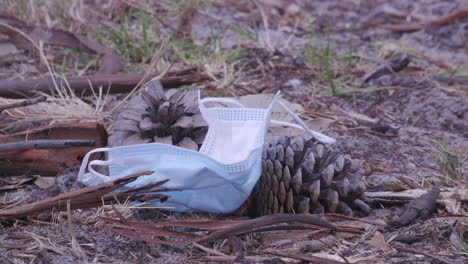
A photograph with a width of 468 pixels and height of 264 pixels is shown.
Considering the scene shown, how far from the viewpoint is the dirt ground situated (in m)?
1.36

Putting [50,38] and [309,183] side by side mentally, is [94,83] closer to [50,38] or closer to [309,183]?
[50,38]

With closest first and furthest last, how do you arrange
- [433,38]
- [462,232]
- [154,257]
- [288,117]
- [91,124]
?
1. [154,257]
2. [462,232]
3. [91,124]
4. [288,117]
5. [433,38]

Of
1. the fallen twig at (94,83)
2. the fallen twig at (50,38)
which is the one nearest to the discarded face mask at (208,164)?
the fallen twig at (94,83)

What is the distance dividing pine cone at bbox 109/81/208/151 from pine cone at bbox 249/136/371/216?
0.83 feet

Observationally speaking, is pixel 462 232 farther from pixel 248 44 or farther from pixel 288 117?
pixel 248 44

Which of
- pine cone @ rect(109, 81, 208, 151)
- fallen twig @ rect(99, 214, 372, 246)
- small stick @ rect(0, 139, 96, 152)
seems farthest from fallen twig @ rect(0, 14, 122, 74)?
fallen twig @ rect(99, 214, 372, 246)

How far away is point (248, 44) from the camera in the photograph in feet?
10.7

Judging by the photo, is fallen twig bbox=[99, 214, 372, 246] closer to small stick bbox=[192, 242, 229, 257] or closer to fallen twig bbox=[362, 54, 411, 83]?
small stick bbox=[192, 242, 229, 257]

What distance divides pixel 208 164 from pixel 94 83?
35.9 inches

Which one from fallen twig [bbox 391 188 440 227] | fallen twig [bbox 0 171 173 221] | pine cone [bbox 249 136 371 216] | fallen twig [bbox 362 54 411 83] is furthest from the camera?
fallen twig [bbox 362 54 411 83]

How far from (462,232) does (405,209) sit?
214 mm

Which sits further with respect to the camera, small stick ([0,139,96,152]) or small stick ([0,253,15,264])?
small stick ([0,139,96,152])

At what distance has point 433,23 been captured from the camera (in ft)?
13.6

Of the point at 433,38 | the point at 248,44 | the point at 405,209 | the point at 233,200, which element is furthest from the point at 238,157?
the point at 433,38
